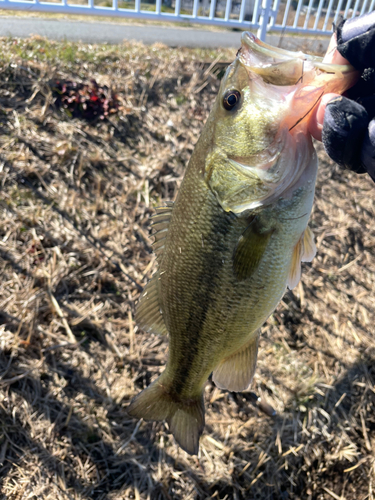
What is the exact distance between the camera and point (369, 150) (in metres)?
1.31

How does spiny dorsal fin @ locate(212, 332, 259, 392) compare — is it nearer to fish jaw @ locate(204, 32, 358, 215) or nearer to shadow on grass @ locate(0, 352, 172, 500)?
fish jaw @ locate(204, 32, 358, 215)

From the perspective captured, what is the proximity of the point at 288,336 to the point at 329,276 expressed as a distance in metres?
0.87

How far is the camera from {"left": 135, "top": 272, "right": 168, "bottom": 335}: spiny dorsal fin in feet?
5.94

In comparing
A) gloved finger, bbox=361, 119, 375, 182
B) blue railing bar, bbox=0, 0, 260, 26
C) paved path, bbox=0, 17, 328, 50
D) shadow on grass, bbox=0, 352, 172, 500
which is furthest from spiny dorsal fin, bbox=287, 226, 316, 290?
blue railing bar, bbox=0, 0, 260, 26

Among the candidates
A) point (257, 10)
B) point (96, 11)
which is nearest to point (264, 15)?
point (257, 10)

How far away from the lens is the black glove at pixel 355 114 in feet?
4.15

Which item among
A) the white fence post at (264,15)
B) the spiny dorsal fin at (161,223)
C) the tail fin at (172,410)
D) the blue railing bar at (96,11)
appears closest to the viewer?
the spiny dorsal fin at (161,223)

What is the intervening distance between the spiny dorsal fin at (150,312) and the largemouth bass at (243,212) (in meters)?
0.10

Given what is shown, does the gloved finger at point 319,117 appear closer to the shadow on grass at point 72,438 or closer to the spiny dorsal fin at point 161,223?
the spiny dorsal fin at point 161,223

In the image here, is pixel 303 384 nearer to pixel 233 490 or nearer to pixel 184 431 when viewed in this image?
pixel 233 490

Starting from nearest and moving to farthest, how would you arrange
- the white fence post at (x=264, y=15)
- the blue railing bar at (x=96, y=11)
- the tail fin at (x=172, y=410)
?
the tail fin at (x=172, y=410) < the blue railing bar at (x=96, y=11) < the white fence post at (x=264, y=15)

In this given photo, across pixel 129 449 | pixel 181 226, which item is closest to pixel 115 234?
pixel 129 449

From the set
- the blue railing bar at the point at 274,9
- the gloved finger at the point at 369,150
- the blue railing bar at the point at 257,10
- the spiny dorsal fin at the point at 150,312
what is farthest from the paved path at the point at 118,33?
the gloved finger at the point at 369,150

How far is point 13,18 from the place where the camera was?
5.14 meters
